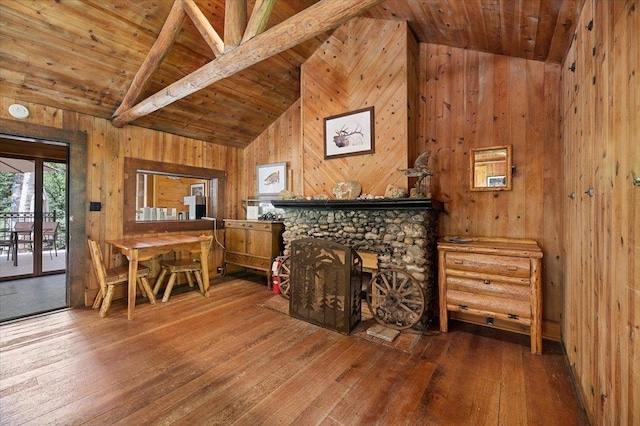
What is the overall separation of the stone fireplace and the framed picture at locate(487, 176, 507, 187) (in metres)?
0.57

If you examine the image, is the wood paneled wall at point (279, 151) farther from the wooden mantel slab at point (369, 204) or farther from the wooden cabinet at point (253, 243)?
the wooden mantel slab at point (369, 204)

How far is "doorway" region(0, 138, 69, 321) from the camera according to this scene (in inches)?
167

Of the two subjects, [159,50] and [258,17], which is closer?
[258,17]

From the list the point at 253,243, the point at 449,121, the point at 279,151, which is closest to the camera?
the point at 449,121

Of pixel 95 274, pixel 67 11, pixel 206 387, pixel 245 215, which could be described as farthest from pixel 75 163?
pixel 206 387

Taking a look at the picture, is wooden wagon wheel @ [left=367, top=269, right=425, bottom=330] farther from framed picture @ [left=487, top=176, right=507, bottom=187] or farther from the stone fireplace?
framed picture @ [left=487, top=176, right=507, bottom=187]

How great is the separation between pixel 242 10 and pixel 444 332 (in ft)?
12.1

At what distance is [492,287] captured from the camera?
2500mm

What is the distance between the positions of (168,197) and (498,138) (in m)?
6.77

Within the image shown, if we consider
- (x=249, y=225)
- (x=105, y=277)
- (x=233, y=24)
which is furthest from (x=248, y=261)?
(x=233, y=24)

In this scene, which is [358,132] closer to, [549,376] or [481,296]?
[481,296]

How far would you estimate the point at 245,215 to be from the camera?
5402 mm

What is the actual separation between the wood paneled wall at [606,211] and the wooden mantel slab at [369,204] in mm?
1131

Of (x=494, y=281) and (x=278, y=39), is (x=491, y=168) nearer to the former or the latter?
(x=494, y=281)
